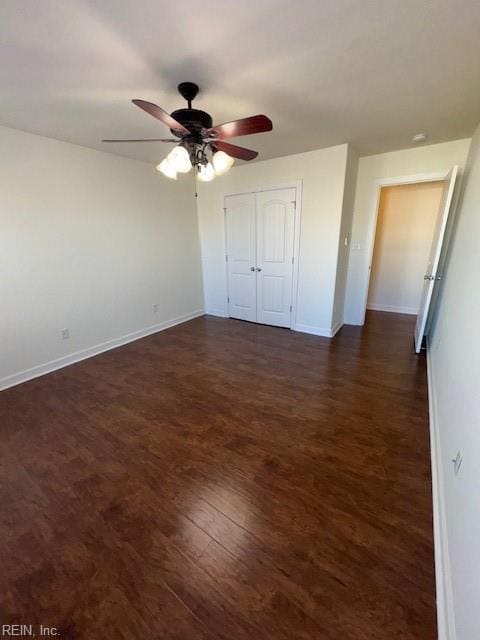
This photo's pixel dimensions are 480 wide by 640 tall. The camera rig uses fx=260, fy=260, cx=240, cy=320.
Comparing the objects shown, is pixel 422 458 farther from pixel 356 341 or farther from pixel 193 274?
pixel 193 274

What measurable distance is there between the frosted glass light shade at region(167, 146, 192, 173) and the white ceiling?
48cm

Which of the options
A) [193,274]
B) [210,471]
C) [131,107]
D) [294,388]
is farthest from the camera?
[193,274]

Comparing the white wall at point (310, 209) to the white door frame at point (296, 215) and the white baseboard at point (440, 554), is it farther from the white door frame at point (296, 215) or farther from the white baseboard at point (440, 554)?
the white baseboard at point (440, 554)

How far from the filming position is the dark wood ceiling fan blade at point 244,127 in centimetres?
151

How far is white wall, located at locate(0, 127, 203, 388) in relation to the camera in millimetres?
2547

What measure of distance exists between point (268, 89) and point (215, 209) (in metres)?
2.42

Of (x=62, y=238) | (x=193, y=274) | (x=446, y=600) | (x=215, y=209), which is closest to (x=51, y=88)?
(x=62, y=238)

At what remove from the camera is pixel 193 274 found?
4.55 metres

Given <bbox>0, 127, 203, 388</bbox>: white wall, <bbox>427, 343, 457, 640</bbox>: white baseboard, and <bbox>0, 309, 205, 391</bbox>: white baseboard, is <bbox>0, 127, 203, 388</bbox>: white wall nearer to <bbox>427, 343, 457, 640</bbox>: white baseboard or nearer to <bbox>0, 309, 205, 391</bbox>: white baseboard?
<bbox>0, 309, 205, 391</bbox>: white baseboard

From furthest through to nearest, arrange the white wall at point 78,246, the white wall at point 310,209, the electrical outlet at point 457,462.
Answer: the white wall at point 310,209 < the white wall at point 78,246 < the electrical outlet at point 457,462

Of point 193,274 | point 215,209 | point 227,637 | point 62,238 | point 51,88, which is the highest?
point 51,88

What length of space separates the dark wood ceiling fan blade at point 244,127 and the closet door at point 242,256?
2236 millimetres

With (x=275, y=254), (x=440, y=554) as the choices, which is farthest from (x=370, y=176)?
(x=440, y=554)

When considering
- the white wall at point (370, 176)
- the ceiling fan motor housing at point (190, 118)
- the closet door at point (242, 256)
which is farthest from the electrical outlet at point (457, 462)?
the closet door at point (242, 256)
